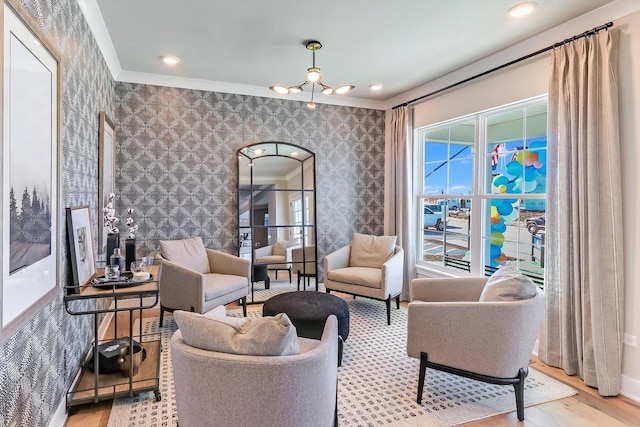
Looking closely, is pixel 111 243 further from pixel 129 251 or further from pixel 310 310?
pixel 310 310

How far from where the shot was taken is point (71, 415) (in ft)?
7.11

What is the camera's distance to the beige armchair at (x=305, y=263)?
482 centimetres

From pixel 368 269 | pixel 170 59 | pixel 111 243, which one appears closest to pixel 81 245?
pixel 111 243

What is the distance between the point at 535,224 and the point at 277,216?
2877 millimetres

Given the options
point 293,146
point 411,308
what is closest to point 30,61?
point 411,308

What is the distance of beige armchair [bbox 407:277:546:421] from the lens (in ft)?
7.06

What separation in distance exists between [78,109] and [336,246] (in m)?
3.44

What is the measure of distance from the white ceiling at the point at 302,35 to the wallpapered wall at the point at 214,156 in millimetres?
330

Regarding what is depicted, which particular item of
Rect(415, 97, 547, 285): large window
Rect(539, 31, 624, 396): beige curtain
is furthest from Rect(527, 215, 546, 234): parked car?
Rect(539, 31, 624, 396): beige curtain

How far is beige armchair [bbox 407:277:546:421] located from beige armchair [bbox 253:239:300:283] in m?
2.59

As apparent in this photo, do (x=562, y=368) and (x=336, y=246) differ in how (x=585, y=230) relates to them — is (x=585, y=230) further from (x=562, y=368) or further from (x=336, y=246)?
(x=336, y=246)

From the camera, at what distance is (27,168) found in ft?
5.20

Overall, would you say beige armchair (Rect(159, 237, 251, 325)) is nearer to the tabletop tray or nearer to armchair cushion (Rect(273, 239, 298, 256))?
armchair cushion (Rect(273, 239, 298, 256))

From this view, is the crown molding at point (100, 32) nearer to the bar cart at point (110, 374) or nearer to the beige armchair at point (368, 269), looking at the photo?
the bar cart at point (110, 374)
